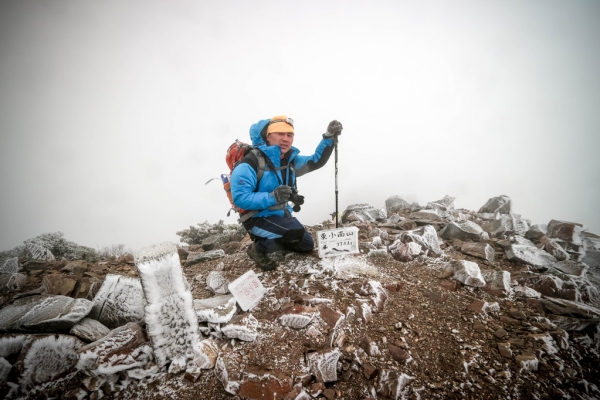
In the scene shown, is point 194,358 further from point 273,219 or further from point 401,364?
point 273,219

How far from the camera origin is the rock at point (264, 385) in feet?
6.55

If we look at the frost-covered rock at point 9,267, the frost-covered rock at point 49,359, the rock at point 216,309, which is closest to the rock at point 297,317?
the rock at point 216,309

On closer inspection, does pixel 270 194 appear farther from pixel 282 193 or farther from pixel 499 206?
pixel 499 206

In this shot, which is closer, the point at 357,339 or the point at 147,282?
the point at 147,282

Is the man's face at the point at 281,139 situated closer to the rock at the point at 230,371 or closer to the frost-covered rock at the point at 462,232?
the rock at the point at 230,371

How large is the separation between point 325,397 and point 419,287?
2153 mm

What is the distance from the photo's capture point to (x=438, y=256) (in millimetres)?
4297

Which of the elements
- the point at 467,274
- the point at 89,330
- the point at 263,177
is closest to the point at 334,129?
the point at 263,177

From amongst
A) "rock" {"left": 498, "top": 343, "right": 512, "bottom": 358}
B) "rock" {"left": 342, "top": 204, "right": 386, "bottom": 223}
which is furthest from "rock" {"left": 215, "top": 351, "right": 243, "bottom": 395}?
"rock" {"left": 342, "top": 204, "right": 386, "bottom": 223}

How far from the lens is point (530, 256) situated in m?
4.09

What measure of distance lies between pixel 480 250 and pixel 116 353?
5581 millimetres

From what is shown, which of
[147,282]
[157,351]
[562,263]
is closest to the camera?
[147,282]

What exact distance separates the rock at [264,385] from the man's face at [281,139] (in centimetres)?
334

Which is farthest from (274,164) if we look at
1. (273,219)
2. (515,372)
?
(515,372)
